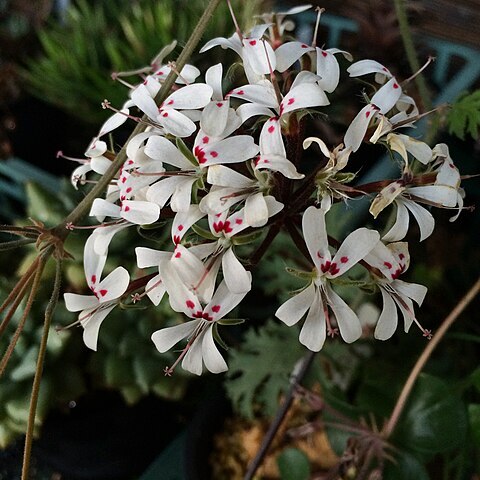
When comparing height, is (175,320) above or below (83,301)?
below

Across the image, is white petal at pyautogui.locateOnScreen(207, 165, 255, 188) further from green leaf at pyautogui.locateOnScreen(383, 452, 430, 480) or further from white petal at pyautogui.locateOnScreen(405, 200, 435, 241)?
green leaf at pyautogui.locateOnScreen(383, 452, 430, 480)

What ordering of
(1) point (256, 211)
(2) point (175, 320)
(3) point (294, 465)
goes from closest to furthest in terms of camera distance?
(1) point (256, 211) < (3) point (294, 465) < (2) point (175, 320)

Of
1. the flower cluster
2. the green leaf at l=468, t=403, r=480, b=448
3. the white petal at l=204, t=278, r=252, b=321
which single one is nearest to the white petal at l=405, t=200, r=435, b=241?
the flower cluster

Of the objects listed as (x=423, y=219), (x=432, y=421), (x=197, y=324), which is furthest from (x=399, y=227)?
(x=432, y=421)

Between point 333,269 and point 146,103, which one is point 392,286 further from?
point 146,103

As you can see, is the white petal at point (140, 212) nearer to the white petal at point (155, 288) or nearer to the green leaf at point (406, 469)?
the white petal at point (155, 288)

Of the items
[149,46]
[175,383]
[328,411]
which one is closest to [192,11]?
[149,46]

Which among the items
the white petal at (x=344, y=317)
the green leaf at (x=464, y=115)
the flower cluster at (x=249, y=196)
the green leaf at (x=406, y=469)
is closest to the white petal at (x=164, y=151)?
the flower cluster at (x=249, y=196)

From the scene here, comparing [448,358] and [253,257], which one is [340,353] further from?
[253,257]
